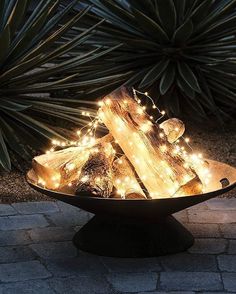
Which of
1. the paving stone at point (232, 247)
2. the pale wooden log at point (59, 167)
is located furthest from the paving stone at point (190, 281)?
the pale wooden log at point (59, 167)

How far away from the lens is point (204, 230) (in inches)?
187

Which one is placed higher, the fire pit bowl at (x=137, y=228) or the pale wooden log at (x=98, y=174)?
the pale wooden log at (x=98, y=174)

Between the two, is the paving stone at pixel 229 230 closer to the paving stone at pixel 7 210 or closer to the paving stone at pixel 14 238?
the paving stone at pixel 14 238

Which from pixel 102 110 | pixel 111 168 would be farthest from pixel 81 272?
pixel 102 110

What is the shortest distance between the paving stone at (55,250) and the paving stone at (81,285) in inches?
13.7

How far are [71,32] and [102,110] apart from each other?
266 cm

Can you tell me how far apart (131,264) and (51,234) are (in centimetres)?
71

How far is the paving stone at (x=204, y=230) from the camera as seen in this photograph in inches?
184

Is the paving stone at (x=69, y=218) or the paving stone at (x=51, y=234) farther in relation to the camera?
the paving stone at (x=69, y=218)

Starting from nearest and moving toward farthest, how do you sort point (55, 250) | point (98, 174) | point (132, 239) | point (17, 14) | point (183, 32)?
point (98, 174), point (132, 239), point (55, 250), point (17, 14), point (183, 32)

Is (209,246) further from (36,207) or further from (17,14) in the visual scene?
(17,14)

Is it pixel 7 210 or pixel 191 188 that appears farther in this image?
pixel 7 210

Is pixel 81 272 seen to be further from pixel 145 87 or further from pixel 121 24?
pixel 121 24

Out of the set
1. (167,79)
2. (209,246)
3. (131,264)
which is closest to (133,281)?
(131,264)
